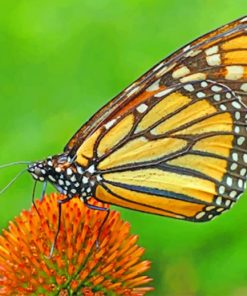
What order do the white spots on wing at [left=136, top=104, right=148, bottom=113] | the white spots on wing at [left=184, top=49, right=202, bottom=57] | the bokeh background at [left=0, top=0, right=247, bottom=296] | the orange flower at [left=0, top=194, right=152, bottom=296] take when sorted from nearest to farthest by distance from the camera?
the orange flower at [left=0, top=194, right=152, bottom=296], the white spots on wing at [left=184, top=49, right=202, bottom=57], the white spots on wing at [left=136, top=104, right=148, bottom=113], the bokeh background at [left=0, top=0, right=247, bottom=296]

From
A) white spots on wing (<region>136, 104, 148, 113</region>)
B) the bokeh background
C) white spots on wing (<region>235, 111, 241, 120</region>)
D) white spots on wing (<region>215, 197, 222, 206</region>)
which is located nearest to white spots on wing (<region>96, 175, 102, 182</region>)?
white spots on wing (<region>136, 104, 148, 113</region>)

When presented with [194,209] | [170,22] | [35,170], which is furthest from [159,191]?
[170,22]

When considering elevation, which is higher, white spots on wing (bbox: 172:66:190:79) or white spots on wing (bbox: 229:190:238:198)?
white spots on wing (bbox: 172:66:190:79)

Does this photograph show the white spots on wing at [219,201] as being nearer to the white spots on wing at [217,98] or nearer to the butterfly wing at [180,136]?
the butterfly wing at [180,136]

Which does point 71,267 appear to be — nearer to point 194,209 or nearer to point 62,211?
point 62,211

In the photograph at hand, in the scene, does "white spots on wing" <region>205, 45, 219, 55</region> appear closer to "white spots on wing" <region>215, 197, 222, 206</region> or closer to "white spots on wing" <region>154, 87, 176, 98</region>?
"white spots on wing" <region>154, 87, 176, 98</region>
